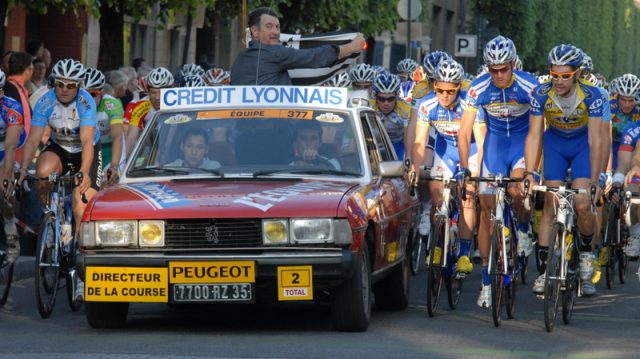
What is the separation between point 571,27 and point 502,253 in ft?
253

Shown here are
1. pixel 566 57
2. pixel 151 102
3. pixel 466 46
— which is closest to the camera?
pixel 566 57

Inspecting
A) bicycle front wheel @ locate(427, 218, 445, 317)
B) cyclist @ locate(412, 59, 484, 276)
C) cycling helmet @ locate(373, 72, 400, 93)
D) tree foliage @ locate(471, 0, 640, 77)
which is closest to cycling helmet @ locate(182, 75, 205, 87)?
cycling helmet @ locate(373, 72, 400, 93)

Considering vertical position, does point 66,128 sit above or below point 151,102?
below

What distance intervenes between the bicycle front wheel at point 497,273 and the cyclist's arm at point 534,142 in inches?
26.1

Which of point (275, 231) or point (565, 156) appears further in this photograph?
point (565, 156)

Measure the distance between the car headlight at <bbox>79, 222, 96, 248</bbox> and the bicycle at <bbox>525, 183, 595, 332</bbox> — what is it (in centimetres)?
301

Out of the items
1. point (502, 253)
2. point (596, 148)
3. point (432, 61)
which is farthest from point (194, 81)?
point (502, 253)

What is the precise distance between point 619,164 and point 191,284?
21.2 feet

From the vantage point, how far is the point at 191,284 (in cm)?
1037

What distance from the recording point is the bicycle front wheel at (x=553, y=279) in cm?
1130

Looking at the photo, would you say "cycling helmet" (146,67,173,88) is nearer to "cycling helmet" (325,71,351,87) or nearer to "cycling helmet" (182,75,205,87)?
"cycling helmet" (182,75,205,87)

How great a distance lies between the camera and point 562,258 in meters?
11.7

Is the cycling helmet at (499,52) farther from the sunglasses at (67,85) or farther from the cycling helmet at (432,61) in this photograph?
the cycling helmet at (432,61)

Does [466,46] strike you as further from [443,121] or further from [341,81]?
[443,121]
